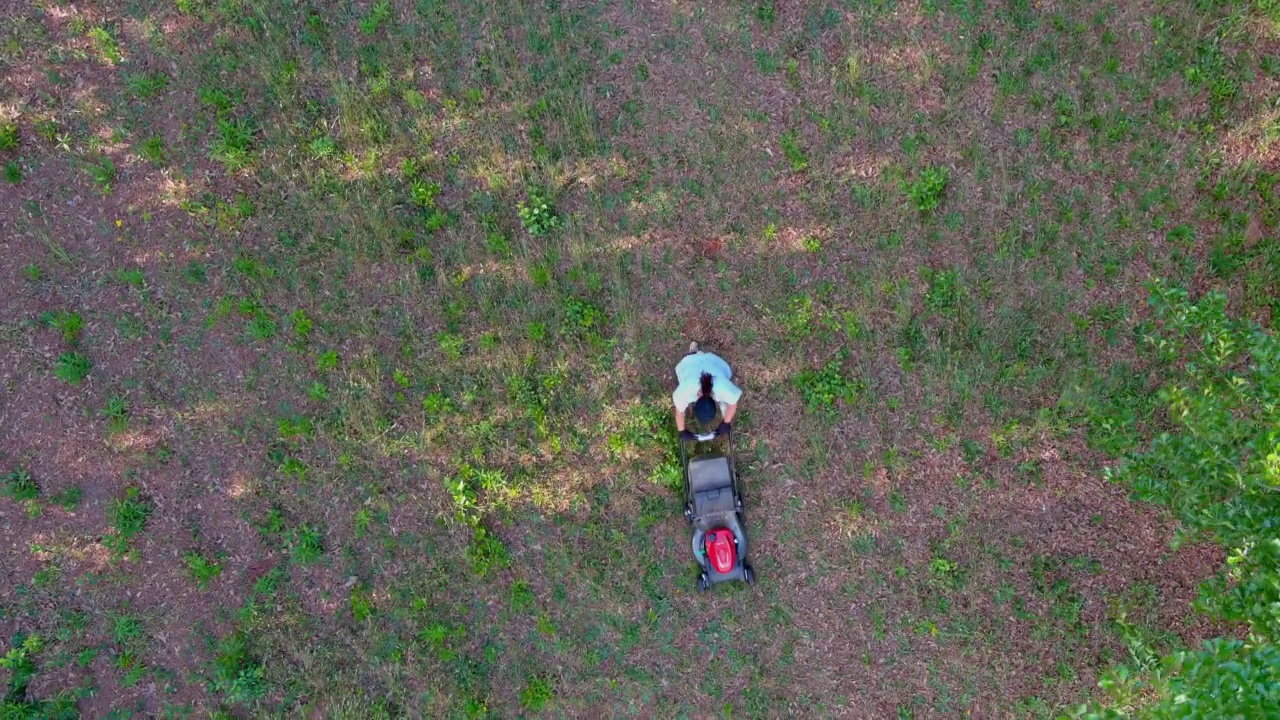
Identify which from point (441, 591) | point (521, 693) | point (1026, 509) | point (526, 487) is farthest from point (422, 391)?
point (1026, 509)

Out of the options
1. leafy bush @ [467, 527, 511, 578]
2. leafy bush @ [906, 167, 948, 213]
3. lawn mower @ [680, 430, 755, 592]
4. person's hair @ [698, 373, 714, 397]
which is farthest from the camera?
leafy bush @ [906, 167, 948, 213]

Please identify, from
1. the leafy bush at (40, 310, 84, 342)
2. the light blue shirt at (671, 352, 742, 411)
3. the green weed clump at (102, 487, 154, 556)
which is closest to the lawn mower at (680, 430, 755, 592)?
the light blue shirt at (671, 352, 742, 411)

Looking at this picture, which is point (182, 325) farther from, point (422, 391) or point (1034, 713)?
point (1034, 713)

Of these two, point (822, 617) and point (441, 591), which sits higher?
point (441, 591)

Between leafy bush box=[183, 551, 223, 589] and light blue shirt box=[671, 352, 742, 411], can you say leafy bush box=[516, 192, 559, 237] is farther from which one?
leafy bush box=[183, 551, 223, 589]

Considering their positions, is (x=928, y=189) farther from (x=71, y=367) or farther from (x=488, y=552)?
(x=71, y=367)

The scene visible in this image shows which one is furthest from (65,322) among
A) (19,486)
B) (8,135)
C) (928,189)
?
(928,189)
